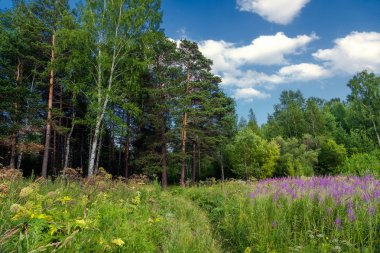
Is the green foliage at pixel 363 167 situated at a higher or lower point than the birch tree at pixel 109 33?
lower

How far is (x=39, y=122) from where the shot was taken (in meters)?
19.4

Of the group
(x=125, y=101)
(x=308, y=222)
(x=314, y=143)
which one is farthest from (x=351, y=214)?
(x=314, y=143)

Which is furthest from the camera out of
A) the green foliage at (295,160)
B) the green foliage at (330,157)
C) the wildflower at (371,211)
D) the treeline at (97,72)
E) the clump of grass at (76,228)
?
the green foliage at (330,157)

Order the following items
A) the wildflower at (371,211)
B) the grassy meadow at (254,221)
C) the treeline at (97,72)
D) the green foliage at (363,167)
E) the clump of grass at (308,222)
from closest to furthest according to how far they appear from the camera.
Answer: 1. the grassy meadow at (254,221)
2. the clump of grass at (308,222)
3. the wildflower at (371,211)
4. the green foliage at (363,167)
5. the treeline at (97,72)

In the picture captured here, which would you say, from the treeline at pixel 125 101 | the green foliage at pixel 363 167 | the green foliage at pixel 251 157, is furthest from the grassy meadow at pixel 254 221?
the green foliage at pixel 251 157

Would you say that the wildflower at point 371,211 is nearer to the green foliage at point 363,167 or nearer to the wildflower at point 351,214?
the wildflower at point 351,214

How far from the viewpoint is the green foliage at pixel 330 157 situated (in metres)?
32.9

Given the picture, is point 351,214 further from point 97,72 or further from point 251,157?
point 251,157

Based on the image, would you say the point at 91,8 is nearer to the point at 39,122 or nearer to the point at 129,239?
the point at 39,122

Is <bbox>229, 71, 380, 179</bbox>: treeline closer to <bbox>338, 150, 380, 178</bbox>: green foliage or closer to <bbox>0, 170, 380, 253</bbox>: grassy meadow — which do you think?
<bbox>338, 150, 380, 178</bbox>: green foliage

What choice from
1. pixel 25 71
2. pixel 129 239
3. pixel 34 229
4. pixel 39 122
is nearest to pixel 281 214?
pixel 129 239

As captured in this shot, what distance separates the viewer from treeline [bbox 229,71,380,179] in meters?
28.9

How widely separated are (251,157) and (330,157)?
461 inches

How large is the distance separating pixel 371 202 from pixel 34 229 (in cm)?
514
